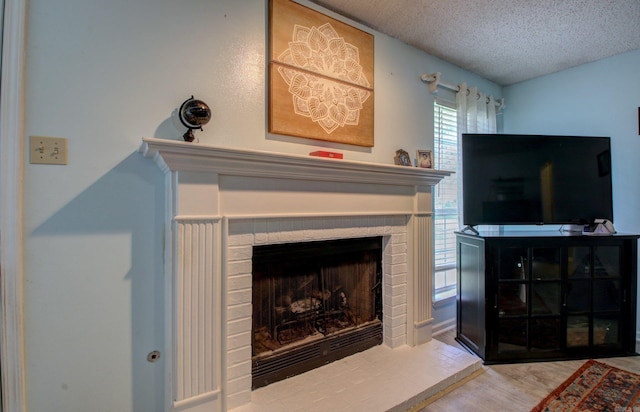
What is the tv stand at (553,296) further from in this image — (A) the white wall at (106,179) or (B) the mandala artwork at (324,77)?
(A) the white wall at (106,179)

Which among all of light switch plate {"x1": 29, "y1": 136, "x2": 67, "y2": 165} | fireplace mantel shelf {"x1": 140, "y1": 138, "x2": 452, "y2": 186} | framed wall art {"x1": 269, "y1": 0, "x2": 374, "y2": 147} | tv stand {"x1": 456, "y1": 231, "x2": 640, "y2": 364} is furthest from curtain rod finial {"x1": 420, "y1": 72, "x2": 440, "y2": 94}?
light switch plate {"x1": 29, "y1": 136, "x2": 67, "y2": 165}

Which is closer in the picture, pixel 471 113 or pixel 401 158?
pixel 401 158

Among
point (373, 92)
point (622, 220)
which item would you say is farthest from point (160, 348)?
point (622, 220)

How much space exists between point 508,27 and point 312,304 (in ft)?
8.23

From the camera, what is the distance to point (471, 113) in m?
2.91

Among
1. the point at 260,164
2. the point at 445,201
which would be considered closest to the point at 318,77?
the point at 260,164

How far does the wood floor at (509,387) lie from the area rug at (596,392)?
0.05 m

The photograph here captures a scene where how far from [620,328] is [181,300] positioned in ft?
10.6

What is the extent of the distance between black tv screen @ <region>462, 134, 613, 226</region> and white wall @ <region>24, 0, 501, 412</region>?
198 cm

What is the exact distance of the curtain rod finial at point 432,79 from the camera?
2533 millimetres

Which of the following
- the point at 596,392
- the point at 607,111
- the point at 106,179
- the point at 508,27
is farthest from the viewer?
the point at 607,111

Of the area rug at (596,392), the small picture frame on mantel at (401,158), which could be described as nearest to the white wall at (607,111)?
the area rug at (596,392)

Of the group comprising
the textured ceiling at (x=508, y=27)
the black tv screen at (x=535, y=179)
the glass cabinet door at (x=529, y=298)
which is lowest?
the glass cabinet door at (x=529, y=298)

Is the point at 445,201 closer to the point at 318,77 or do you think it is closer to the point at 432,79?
the point at 432,79
